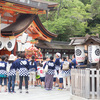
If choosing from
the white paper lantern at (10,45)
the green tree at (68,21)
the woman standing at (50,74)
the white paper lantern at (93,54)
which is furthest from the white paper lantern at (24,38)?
the white paper lantern at (93,54)

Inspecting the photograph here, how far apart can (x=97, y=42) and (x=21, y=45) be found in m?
11.3

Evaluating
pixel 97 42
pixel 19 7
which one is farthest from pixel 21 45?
pixel 97 42

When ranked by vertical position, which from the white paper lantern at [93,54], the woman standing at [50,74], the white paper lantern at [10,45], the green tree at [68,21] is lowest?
the woman standing at [50,74]

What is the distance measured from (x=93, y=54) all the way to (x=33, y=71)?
4.64 meters

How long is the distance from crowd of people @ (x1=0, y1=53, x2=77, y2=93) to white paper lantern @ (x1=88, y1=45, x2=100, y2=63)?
2756 millimetres

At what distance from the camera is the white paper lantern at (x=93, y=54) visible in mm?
8938

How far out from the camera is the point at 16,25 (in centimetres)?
1903

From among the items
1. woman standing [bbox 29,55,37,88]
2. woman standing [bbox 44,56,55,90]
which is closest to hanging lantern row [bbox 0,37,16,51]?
woman standing [bbox 29,55,37,88]

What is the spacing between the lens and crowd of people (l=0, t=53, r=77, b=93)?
34.5ft

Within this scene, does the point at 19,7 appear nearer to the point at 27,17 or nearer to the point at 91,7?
the point at 27,17

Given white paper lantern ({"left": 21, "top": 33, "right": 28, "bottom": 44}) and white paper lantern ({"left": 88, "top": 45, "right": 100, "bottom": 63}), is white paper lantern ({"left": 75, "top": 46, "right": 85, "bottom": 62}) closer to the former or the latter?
white paper lantern ({"left": 88, "top": 45, "right": 100, "bottom": 63})

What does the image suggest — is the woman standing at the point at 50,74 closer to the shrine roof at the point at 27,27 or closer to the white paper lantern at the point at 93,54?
the white paper lantern at the point at 93,54

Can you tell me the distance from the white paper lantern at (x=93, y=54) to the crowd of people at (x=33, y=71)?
276 centimetres

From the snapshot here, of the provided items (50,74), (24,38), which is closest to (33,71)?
(50,74)
